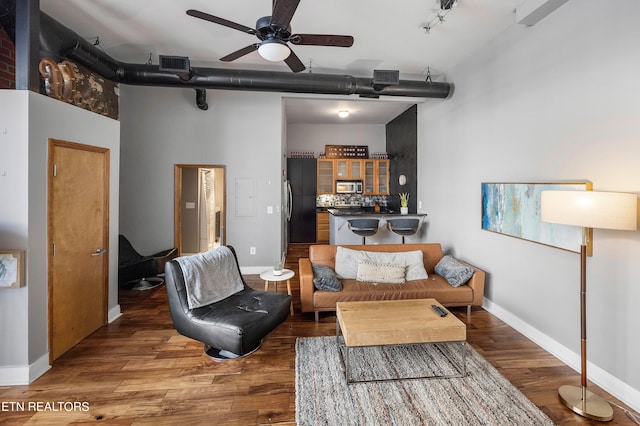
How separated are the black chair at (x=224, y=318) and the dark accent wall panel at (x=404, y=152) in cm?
407

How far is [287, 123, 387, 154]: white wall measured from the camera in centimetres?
819

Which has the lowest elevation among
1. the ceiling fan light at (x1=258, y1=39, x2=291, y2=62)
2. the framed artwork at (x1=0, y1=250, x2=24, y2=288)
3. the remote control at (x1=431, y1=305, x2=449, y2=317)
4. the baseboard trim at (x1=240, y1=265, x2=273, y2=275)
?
the baseboard trim at (x1=240, y1=265, x2=273, y2=275)

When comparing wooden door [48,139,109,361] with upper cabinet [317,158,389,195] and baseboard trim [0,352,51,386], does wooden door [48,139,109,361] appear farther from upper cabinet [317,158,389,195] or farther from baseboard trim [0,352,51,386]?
upper cabinet [317,158,389,195]

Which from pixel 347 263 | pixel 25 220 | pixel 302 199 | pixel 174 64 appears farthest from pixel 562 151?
pixel 302 199

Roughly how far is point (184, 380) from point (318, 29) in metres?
3.65

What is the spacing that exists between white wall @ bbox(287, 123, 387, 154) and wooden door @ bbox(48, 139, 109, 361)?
5.52 meters

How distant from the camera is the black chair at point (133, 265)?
415 centimetres

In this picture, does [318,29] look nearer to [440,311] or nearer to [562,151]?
[562,151]

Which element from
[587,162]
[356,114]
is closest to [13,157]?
[587,162]

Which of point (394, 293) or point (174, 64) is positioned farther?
point (174, 64)

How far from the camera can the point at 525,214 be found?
3004 mm

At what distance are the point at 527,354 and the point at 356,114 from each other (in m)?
5.75

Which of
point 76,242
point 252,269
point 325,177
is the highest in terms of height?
point 325,177

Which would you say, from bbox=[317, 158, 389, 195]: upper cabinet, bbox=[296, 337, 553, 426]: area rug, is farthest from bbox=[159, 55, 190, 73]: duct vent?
bbox=[317, 158, 389, 195]: upper cabinet
